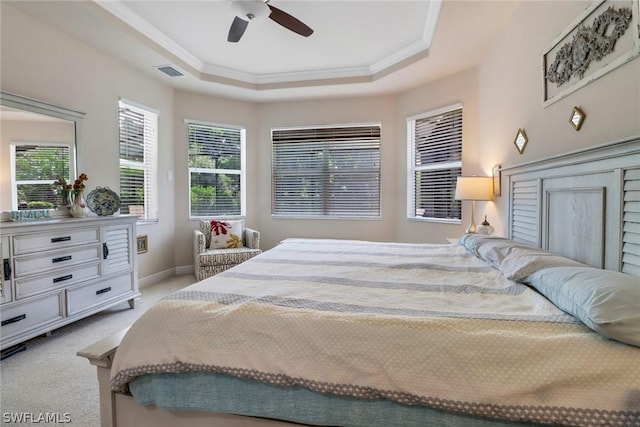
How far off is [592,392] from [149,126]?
469cm

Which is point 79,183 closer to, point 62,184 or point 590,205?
point 62,184

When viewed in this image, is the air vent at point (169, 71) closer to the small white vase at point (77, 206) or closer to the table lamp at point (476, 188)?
the small white vase at point (77, 206)

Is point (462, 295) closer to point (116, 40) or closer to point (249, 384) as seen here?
point (249, 384)

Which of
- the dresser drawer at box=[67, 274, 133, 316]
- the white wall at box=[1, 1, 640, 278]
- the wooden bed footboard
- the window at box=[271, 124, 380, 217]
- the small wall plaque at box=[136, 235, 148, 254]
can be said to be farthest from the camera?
the window at box=[271, 124, 380, 217]

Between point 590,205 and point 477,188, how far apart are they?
1495mm

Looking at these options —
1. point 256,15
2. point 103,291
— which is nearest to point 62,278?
point 103,291

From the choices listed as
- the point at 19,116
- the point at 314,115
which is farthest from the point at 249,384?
the point at 314,115

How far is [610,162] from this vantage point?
1.44 m

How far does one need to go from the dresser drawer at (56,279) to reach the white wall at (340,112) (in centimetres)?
103

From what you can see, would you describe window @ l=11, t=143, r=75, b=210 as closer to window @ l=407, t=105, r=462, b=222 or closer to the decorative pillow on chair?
the decorative pillow on chair

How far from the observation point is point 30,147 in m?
2.57

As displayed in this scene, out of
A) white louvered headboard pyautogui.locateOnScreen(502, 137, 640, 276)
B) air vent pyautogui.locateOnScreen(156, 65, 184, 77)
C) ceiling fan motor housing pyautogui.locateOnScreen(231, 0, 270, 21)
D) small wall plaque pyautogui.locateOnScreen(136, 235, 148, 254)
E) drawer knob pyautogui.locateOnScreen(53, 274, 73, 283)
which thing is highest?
air vent pyautogui.locateOnScreen(156, 65, 184, 77)

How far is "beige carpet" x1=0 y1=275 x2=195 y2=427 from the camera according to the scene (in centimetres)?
165

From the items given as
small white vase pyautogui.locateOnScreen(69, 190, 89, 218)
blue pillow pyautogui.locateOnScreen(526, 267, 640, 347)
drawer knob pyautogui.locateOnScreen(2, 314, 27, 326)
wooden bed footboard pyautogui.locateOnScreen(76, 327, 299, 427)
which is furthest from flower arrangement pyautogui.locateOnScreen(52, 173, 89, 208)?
blue pillow pyautogui.locateOnScreen(526, 267, 640, 347)
